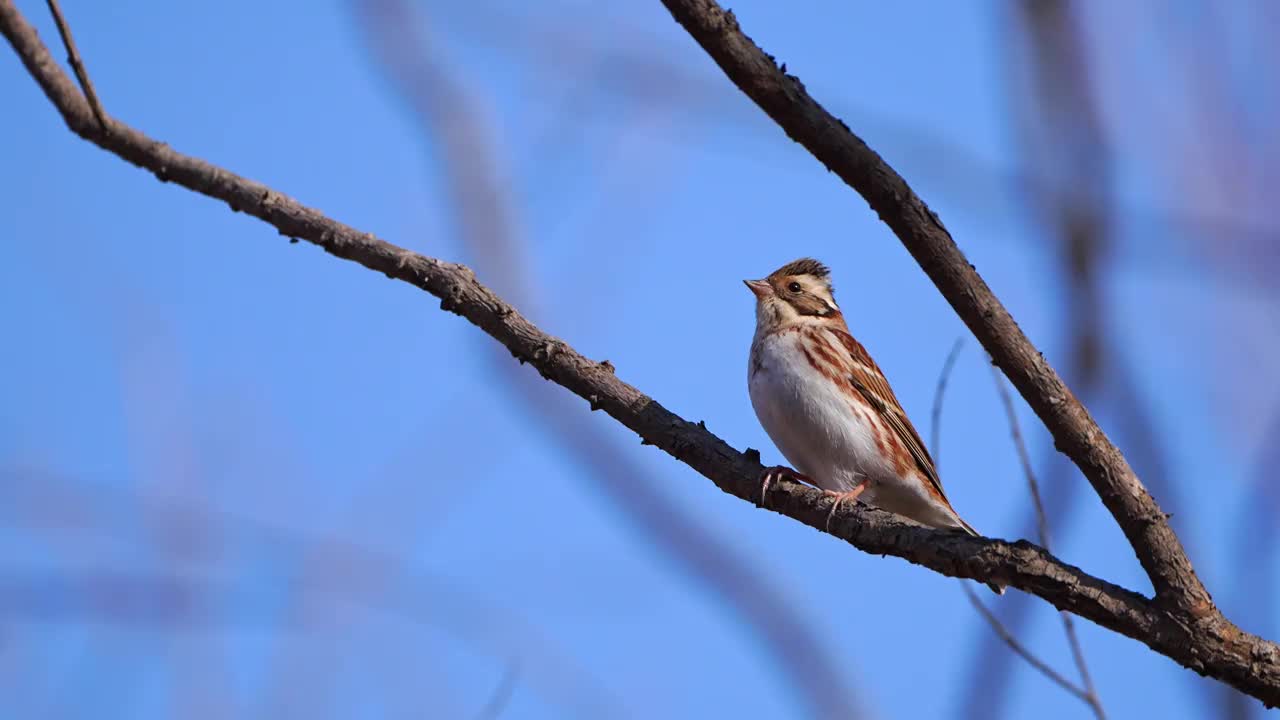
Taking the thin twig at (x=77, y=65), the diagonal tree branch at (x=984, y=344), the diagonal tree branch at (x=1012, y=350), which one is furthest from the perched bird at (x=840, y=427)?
the thin twig at (x=77, y=65)

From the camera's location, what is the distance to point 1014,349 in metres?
3.82

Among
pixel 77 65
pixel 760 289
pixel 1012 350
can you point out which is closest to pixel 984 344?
pixel 1012 350

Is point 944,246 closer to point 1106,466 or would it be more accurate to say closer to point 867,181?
point 867,181

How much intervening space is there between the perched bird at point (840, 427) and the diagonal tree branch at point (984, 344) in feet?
8.39

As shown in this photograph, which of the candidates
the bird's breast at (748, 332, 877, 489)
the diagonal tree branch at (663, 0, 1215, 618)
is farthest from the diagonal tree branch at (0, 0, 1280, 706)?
the bird's breast at (748, 332, 877, 489)

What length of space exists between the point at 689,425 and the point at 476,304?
0.97 metres

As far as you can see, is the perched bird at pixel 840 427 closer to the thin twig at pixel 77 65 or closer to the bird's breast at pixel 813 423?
the bird's breast at pixel 813 423

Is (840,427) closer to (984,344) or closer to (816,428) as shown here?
(816,428)

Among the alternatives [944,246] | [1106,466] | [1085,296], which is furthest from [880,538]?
[1085,296]

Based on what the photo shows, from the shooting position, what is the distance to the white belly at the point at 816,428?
6.94 metres

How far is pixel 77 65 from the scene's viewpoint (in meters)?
3.48

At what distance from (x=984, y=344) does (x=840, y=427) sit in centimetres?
312

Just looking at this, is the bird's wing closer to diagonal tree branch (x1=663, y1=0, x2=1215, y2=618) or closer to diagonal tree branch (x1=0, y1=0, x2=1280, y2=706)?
diagonal tree branch (x1=0, y1=0, x2=1280, y2=706)

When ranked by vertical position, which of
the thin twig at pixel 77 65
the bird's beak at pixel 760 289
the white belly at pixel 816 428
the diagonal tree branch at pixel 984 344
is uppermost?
the bird's beak at pixel 760 289
